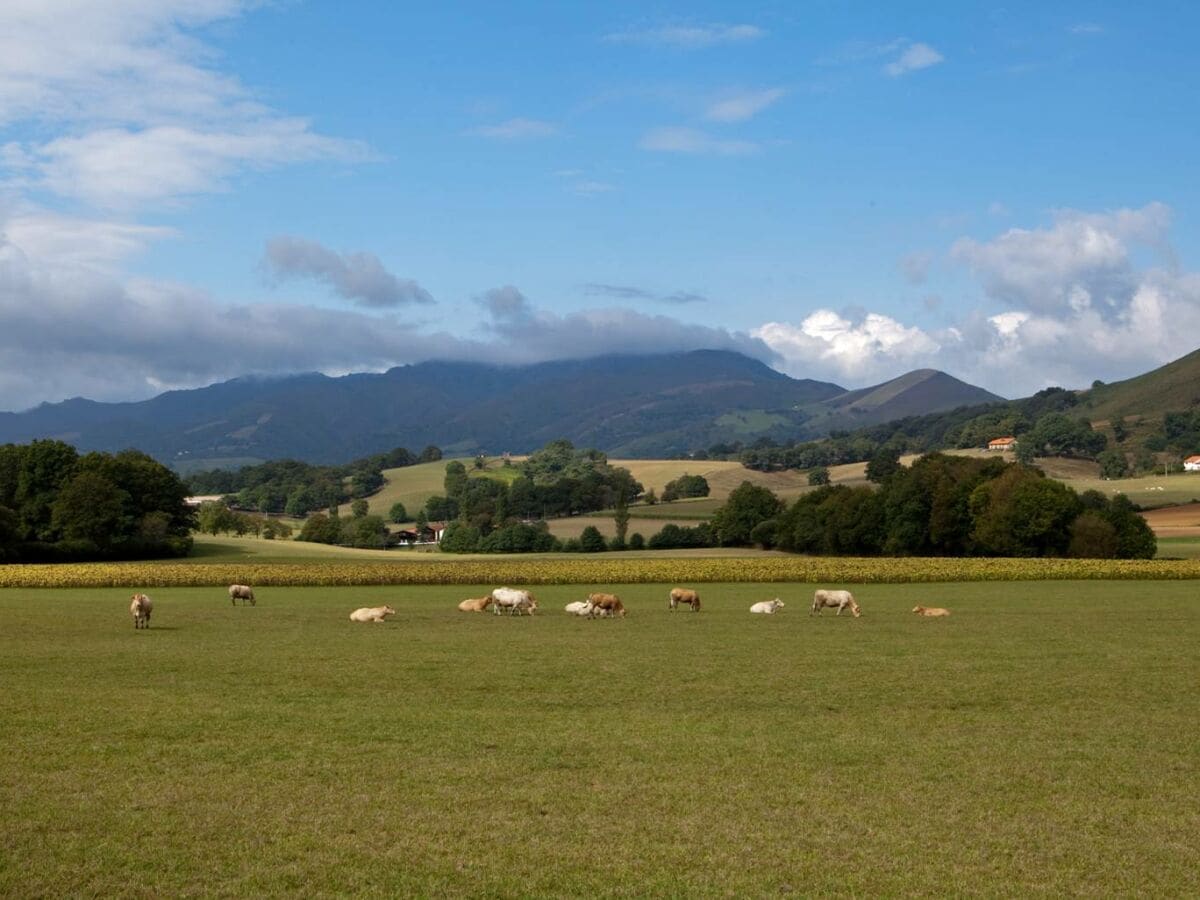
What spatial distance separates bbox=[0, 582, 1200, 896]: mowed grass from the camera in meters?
11.5

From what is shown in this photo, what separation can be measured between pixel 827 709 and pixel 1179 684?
8.11 m

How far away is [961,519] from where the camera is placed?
93750mm

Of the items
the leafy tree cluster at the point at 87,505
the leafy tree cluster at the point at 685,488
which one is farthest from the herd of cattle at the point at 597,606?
the leafy tree cluster at the point at 685,488

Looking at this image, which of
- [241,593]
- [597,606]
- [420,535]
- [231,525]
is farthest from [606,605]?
[420,535]

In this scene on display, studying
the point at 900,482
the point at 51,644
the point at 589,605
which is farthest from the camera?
the point at 900,482

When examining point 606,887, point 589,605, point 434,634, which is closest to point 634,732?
point 606,887

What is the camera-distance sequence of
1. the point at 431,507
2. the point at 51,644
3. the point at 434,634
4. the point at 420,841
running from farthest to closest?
1. the point at 431,507
2. the point at 434,634
3. the point at 51,644
4. the point at 420,841

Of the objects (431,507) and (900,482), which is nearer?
(900,482)

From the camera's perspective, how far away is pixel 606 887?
1102 cm

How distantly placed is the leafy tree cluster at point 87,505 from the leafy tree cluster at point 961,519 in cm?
5166

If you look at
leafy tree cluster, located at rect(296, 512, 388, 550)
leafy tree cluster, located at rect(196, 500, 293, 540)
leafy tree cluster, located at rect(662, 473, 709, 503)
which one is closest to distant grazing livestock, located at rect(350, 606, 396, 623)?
leafy tree cluster, located at rect(196, 500, 293, 540)

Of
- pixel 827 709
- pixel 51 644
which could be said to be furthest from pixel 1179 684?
pixel 51 644

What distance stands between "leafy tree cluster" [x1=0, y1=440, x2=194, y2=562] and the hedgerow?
24732 millimetres

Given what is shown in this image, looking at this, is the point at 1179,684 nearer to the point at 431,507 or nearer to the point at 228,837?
the point at 228,837
